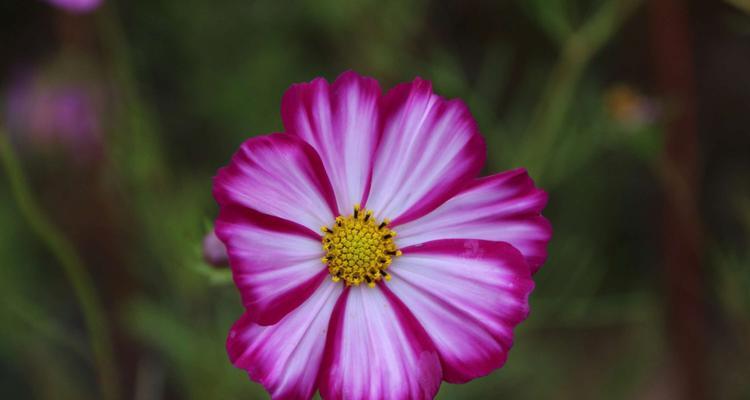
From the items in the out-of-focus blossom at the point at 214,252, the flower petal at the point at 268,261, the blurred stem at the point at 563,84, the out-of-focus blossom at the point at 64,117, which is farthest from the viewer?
the out-of-focus blossom at the point at 64,117

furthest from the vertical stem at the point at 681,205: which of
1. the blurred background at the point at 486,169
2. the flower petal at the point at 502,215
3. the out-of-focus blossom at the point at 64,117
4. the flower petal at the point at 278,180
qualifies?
the out-of-focus blossom at the point at 64,117

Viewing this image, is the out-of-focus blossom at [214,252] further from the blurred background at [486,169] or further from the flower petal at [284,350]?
the blurred background at [486,169]

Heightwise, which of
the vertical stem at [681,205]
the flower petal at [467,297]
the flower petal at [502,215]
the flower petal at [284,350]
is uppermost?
the vertical stem at [681,205]

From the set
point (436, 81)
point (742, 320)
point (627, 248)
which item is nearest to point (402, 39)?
point (436, 81)

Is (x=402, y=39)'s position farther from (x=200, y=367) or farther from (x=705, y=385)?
(x=705, y=385)

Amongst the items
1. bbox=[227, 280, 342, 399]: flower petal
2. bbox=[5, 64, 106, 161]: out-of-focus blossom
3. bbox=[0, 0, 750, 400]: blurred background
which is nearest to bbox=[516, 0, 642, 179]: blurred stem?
bbox=[0, 0, 750, 400]: blurred background

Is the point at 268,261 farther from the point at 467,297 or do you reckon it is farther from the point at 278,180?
the point at 467,297

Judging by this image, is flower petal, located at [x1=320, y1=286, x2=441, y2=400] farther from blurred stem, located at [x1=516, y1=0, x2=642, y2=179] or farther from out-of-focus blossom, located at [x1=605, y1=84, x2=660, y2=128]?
out-of-focus blossom, located at [x1=605, y1=84, x2=660, y2=128]

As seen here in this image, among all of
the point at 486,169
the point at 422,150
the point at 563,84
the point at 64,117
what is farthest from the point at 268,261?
the point at 64,117
